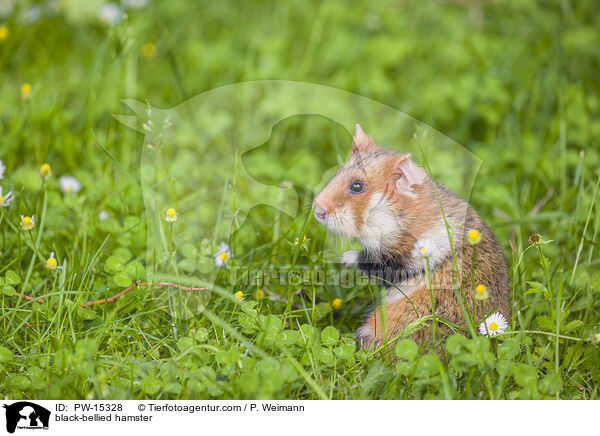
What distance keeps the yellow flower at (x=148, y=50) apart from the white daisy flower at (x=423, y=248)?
3620 millimetres

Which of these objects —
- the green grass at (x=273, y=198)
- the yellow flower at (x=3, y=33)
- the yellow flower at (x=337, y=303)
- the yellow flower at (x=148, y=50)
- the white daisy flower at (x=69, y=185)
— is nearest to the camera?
the green grass at (x=273, y=198)

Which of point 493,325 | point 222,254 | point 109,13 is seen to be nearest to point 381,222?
point 493,325

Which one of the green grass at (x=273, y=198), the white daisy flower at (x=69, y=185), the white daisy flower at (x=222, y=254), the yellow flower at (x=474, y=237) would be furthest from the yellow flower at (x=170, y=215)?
the yellow flower at (x=474, y=237)

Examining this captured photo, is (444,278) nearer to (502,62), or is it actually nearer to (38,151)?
(38,151)

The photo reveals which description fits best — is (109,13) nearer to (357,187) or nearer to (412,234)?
(357,187)

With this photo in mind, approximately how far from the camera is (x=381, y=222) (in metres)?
2.61

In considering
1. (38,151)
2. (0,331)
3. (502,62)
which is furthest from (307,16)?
(0,331)

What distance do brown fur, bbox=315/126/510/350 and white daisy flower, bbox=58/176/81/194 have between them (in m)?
1.77

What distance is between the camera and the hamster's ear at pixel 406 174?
2.55 m

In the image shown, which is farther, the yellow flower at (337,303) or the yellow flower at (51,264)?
the yellow flower at (337,303)

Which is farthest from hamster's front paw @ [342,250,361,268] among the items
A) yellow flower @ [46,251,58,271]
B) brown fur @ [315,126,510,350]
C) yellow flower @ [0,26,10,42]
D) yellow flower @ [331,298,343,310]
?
yellow flower @ [0,26,10,42]

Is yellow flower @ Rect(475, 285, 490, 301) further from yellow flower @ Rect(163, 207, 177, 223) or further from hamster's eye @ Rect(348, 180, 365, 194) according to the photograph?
yellow flower @ Rect(163, 207, 177, 223)
